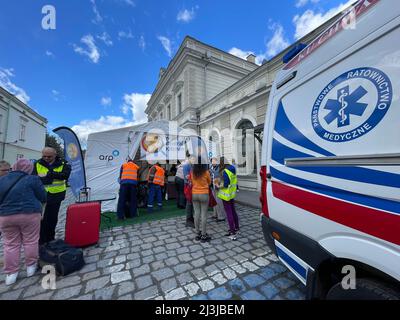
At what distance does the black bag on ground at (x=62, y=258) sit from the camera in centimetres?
256

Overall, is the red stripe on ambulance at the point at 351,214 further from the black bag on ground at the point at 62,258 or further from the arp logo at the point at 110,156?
the arp logo at the point at 110,156

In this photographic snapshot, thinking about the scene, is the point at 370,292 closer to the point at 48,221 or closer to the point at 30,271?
the point at 30,271

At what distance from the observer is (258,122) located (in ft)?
30.5

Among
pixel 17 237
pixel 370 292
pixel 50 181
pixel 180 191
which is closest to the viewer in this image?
pixel 370 292

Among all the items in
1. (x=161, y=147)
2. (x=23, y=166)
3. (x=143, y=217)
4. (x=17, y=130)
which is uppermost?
(x=17, y=130)

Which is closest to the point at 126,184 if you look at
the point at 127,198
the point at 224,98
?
the point at 127,198

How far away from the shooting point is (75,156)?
5.38 m

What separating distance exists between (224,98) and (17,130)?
2327 cm

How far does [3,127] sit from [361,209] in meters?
26.3

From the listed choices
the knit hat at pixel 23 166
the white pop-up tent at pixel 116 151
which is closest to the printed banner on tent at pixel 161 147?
the white pop-up tent at pixel 116 151

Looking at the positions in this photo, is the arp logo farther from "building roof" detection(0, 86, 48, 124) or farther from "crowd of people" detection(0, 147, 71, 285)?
"building roof" detection(0, 86, 48, 124)

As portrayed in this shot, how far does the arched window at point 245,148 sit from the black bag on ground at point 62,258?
8833 mm

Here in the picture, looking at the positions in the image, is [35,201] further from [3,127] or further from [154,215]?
[3,127]
